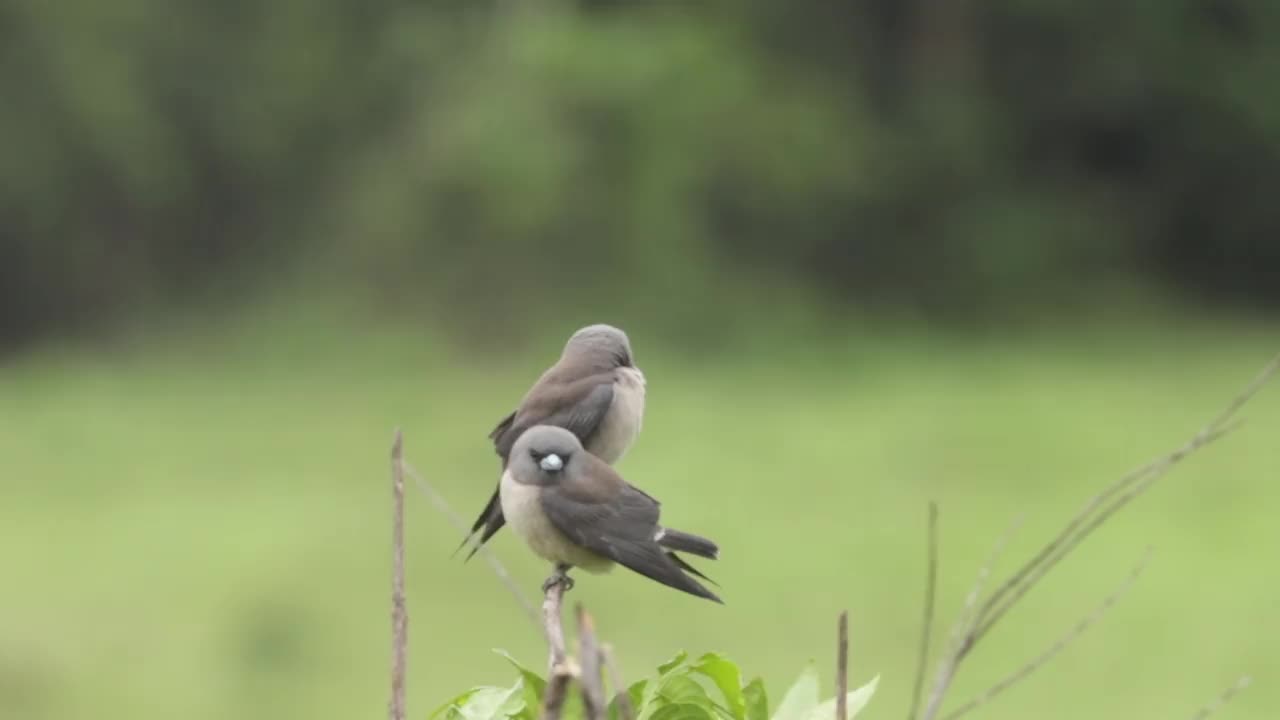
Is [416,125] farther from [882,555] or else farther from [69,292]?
[882,555]

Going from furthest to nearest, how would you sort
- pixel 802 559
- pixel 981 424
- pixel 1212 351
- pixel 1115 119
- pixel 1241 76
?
pixel 1115 119 < pixel 1241 76 < pixel 1212 351 < pixel 981 424 < pixel 802 559

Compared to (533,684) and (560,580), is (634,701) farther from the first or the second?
(560,580)

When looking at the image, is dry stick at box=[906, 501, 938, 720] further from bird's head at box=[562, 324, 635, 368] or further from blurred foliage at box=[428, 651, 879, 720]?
bird's head at box=[562, 324, 635, 368]

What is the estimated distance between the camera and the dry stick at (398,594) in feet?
2.63

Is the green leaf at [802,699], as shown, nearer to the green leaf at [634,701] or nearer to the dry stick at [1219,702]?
the green leaf at [634,701]

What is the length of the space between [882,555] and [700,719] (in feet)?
25.8

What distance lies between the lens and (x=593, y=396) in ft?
4.12

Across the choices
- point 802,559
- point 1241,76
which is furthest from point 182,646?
point 1241,76

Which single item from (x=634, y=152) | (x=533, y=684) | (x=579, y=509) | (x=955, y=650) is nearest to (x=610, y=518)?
(x=579, y=509)

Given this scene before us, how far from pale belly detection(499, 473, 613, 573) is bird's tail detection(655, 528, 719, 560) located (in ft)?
0.17

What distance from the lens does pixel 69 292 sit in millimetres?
11992

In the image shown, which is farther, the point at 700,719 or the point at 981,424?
the point at 981,424

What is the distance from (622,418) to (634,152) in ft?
33.3

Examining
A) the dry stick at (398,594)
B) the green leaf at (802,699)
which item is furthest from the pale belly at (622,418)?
the dry stick at (398,594)
